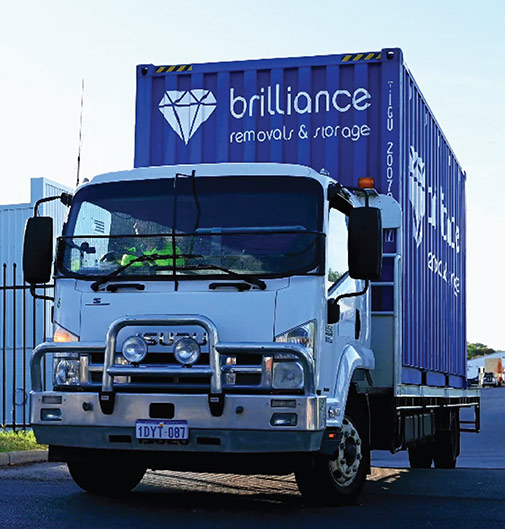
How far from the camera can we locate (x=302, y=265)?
7453 millimetres

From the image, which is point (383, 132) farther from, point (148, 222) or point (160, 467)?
point (160, 467)

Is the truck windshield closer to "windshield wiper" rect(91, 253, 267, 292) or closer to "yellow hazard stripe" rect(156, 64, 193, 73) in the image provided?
"windshield wiper" rect(91, 253, 267, 292)

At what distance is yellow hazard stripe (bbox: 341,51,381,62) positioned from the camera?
33.6ft

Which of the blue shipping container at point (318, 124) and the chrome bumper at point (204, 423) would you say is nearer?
the chrome bumper at point (204, 423)

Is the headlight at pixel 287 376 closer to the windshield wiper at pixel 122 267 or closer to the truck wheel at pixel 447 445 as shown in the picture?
the windshield wiper at pixel 122 267

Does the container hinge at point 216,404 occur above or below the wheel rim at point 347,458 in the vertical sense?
above

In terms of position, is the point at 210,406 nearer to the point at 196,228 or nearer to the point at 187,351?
the point at 187,351

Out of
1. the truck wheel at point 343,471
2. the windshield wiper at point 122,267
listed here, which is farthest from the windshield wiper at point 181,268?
the truck wheel at point 343,471

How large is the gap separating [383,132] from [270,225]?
2.73 metres

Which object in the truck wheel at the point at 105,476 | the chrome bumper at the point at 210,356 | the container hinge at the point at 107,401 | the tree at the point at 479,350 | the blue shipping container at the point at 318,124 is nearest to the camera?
the chrome bumper at the point at 210,356

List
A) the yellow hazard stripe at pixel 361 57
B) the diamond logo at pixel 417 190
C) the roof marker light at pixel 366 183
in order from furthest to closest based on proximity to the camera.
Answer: the diamond logo at pixel 417 190
the yellow hazard stripe at pixel 361 57
the roof marker light at pixel 366 183

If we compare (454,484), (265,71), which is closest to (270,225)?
(265,71)

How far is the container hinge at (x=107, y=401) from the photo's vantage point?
7340mm

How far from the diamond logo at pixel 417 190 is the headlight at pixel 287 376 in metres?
3.69
